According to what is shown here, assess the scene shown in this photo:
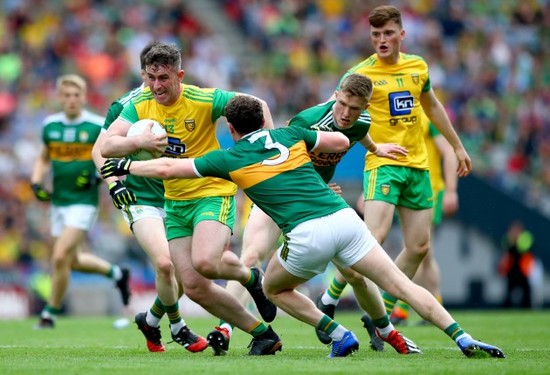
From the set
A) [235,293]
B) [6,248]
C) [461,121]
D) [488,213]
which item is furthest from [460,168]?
[461,121]

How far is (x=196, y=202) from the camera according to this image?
31.2ft

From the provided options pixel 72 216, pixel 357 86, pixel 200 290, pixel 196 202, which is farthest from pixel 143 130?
pixel 72 216

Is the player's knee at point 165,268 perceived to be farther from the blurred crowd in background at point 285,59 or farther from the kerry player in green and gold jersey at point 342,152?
the blurred crowd in background at point 285,59

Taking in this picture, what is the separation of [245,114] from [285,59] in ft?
58.8

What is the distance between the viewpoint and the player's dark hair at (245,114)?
8.55 metres

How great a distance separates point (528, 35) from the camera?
27.6 metres

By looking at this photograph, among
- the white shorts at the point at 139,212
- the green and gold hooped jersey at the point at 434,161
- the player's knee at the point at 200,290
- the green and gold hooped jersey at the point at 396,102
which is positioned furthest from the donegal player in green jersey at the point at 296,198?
the green and gold hooped jersey at the point at 434,161

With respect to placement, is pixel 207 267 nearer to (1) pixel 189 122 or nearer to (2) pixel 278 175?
(2) pixel 278 175

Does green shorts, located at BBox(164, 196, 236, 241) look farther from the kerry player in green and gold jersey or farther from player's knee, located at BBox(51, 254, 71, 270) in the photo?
player's knee, located at BBox(51, 254, 71, 270)

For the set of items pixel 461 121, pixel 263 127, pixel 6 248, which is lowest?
pixel 6 248

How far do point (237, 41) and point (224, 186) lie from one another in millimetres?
18545

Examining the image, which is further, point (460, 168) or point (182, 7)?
point (182, 7)

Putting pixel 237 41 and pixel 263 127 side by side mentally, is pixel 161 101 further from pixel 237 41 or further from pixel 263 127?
pixel 237 41

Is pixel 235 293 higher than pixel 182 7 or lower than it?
lower
